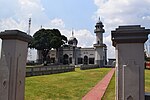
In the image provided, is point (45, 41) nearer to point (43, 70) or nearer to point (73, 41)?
point (73, 41)

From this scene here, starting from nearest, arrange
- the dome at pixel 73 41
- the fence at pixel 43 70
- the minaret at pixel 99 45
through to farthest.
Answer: the fence at pixel 43 70 < the minaret at pixel 99 45 < the dome at pixel 73 41

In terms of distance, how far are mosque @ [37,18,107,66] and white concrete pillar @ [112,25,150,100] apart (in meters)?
53.4

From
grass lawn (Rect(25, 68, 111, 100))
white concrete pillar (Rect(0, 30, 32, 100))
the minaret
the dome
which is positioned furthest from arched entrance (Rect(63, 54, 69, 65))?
white concrete pillar (Rect(0, 30, 32, 100))

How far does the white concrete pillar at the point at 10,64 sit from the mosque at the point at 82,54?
175ft

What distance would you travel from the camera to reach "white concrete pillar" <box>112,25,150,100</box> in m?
3.75

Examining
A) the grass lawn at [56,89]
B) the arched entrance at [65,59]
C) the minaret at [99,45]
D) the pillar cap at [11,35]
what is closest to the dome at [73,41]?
the arched entrance at [65,59]

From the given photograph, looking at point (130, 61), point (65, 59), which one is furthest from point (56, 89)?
point (65, 59)

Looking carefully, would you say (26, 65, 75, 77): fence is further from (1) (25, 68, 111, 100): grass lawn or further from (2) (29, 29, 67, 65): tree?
(2) (29, 29, 67, 65): tree

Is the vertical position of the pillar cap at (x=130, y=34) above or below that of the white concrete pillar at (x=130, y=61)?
above

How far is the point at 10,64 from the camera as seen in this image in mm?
4078

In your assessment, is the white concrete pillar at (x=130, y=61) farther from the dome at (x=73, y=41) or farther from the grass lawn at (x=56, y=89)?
the dome at (x=73, y=41)

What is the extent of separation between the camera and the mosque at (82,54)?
57.4m

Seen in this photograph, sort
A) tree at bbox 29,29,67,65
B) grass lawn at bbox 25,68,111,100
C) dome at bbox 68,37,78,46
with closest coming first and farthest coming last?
1. grass lawn at bbox 25,68,111,100
2. tree at bbox 29,29,67,65
3. dome at bbox 68,37,78,46

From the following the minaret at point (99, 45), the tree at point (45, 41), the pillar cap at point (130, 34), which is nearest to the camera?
the pillar cap at point (130, 34)
